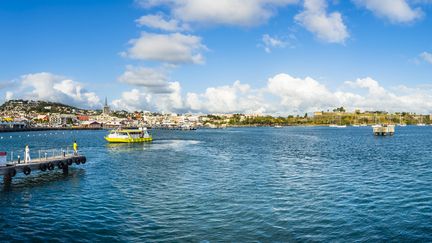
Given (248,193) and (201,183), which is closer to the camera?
(248,193)

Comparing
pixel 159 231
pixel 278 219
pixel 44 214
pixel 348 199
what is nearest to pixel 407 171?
pixel 348 199

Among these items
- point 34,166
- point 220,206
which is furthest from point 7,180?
point 220,206

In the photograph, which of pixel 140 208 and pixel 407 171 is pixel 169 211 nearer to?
pixel 140 208

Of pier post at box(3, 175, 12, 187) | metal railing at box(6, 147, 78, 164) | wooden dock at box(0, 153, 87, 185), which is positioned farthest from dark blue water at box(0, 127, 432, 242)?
metal railing at box(6, 147, 78, 164)

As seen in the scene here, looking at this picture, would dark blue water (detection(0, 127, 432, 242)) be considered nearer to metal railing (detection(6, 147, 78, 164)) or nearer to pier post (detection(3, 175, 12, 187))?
pier post (detection(3, 175, 12, 187))

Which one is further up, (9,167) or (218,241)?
(9,167)

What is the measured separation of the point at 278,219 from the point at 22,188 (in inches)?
1053

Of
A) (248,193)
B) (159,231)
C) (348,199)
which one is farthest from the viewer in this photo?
(248,193)

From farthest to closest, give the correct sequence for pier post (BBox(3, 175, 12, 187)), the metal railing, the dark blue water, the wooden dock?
the metal railing
the wooden dock
pier post (BBox(3, 175, 12, 187))
the dark blue water

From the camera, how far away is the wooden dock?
3888cm

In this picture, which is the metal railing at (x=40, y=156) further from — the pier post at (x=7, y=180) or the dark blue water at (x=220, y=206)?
the pier post at (x=7, y=180)

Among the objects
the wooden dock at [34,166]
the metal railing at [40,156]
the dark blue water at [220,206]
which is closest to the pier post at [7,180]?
the wooden dock at [34,166]

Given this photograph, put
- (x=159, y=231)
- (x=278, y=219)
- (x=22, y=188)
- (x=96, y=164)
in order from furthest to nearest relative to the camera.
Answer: (x=96, y=164) → (x=22, y=188) → (x=278, y=219) → (x=159, y=231)

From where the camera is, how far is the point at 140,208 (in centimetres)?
2897
